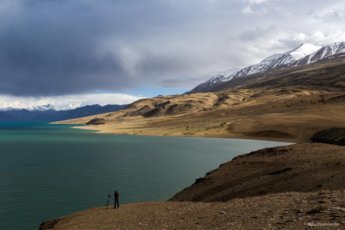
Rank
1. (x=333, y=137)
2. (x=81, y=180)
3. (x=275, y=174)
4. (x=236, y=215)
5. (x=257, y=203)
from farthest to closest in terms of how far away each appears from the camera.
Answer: (x=333, y=137), (x=81, y=180), (x=275, y=174), (x=257, y=203), (x=236, y=215)

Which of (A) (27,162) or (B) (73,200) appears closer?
(B) (73,200)

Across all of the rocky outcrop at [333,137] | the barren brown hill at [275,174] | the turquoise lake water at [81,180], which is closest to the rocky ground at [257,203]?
the barren brown hill at [275,174]

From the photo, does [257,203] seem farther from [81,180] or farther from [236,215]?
[81,180]

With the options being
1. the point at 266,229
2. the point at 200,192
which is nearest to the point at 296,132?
the point at 200,192

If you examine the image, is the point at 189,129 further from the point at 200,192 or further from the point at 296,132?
the point at 200,192

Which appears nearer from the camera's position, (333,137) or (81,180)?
(81,180)

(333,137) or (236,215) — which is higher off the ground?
(236,215)

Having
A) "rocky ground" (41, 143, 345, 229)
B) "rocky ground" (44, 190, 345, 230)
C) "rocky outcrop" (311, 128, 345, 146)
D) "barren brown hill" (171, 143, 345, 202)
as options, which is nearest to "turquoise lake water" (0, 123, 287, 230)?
"rocky ground" (41, 143, 345, 229)

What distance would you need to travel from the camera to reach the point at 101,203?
4691cm

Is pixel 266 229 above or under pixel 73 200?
above

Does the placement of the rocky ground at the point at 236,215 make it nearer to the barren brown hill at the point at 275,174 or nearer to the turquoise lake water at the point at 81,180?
the barren brown hill at the point at 275,174

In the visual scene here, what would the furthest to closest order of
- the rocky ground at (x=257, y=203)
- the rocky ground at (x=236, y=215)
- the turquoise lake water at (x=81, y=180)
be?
the turquoise lake water at (x=81, y=180) < the rocky ground at (x=257, y=203) < the rocky ground at (x=236, y=215)

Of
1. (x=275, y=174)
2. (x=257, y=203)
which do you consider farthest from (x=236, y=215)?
(x=275, y=174)

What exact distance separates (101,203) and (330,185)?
27183 millimetres
